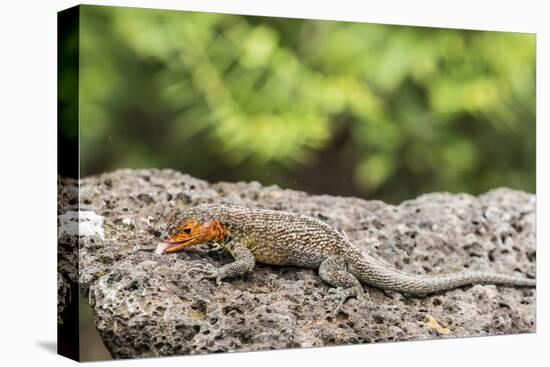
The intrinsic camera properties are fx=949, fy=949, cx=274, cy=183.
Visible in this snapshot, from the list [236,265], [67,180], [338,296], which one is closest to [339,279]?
[338,296]

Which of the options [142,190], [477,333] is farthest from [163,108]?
[477,333]

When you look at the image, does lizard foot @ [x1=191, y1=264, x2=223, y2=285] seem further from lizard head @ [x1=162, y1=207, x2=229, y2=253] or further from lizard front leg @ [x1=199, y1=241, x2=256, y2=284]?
lizard head @ [x1=162, y1=207, x2=229, y2=253]

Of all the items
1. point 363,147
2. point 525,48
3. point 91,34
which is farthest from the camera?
point 525,48

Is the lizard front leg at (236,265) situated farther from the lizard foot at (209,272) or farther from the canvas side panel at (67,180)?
the canvas side panel at (67,180)

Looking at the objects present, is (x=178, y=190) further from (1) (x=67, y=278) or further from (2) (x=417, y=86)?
(2) (x=417, y=86)

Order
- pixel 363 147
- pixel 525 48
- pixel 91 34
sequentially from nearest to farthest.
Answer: pixel 91 34 < pixel 363 147 < pixel 525 48

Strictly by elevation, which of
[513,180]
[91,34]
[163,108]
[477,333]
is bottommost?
[477,333]

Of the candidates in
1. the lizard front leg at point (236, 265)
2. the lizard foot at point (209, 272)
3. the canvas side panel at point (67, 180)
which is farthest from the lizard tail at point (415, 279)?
the canvas side panel at point (67, 180)

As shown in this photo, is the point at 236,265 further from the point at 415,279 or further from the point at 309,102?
the point at 415,279

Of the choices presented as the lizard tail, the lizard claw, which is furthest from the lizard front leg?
the lizard tail
